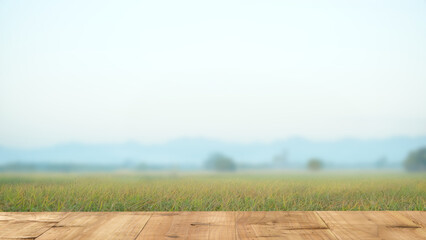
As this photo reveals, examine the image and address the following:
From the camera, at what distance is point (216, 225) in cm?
150

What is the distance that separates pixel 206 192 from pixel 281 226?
785 millimetres

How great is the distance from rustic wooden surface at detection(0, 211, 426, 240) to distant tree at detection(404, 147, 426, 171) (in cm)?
79

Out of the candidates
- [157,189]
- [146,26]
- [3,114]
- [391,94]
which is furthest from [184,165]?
[391,94]

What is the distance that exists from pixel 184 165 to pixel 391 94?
1.39 metres

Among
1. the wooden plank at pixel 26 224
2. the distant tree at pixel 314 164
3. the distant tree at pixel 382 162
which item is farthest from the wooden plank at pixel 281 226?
the distant tree at pixel 382 162

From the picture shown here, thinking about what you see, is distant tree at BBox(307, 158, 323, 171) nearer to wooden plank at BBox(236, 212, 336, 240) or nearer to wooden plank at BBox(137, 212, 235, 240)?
wooden plank at BBox(236, 212, 336, 240)

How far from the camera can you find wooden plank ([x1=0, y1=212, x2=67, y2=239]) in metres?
1.42

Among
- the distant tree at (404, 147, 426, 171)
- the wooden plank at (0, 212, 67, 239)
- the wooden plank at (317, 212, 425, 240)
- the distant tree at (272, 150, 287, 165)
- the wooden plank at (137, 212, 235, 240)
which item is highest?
the distant tree at (272, 150, 287, 165)

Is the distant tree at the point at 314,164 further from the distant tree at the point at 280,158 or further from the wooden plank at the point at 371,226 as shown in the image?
the wooden plank at the point at 371,226

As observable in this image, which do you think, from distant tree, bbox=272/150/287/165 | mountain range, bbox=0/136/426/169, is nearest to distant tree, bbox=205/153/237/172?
mountain range, bbox=0/136/426/169

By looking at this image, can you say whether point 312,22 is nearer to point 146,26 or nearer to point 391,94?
point 391,94

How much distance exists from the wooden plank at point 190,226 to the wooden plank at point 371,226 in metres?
0.39

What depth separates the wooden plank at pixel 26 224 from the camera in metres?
1.42

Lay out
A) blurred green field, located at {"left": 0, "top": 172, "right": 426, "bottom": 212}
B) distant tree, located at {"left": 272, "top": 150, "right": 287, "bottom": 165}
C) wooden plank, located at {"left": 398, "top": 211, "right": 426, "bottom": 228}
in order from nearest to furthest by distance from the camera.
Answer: wooden plank, located at {"left": 398, "top": 211, "right": 426, "bottom": 228} < blurred green field, located at {"left": 0, "top": 172, "right": 426, "bottom": 212} < distant tree, located at {"left": 272, "top": 150, "right": 287, "bottom": 165}
